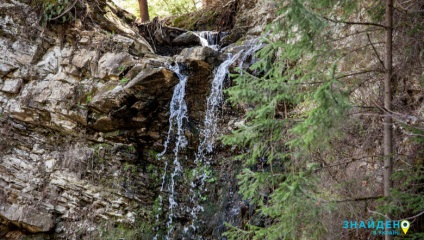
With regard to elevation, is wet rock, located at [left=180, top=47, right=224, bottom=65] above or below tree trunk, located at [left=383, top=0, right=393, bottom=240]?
above

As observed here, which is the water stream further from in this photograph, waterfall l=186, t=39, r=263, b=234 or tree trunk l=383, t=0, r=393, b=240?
tree trunk l=383, t=0, r=393, b=240

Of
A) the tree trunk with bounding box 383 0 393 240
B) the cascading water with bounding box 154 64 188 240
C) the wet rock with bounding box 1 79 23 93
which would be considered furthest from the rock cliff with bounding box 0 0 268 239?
the tree trunk with bounding box 383 0 393 240

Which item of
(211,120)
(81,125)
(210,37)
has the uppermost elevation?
(210,37)

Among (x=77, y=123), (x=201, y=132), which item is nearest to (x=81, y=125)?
(x=77, y=123)

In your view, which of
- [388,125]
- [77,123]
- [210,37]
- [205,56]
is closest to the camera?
[388,125]

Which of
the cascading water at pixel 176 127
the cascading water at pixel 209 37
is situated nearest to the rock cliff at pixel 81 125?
the cascading water at pixel 176 127

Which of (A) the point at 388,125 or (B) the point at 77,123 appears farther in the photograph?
(B) the point at 77,123

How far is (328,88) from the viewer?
298cm

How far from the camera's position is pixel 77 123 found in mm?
7754

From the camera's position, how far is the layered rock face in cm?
732

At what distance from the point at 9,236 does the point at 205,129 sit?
495 centimetres

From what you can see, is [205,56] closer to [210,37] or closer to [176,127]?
[176,127]

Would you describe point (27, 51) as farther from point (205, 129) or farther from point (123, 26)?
point (205, 129)

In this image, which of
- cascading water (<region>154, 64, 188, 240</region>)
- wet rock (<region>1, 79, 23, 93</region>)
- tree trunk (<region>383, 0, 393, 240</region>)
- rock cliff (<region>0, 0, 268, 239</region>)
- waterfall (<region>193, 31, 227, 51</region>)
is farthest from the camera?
waterfall (<region>193, 31, 227, 51</region>)
